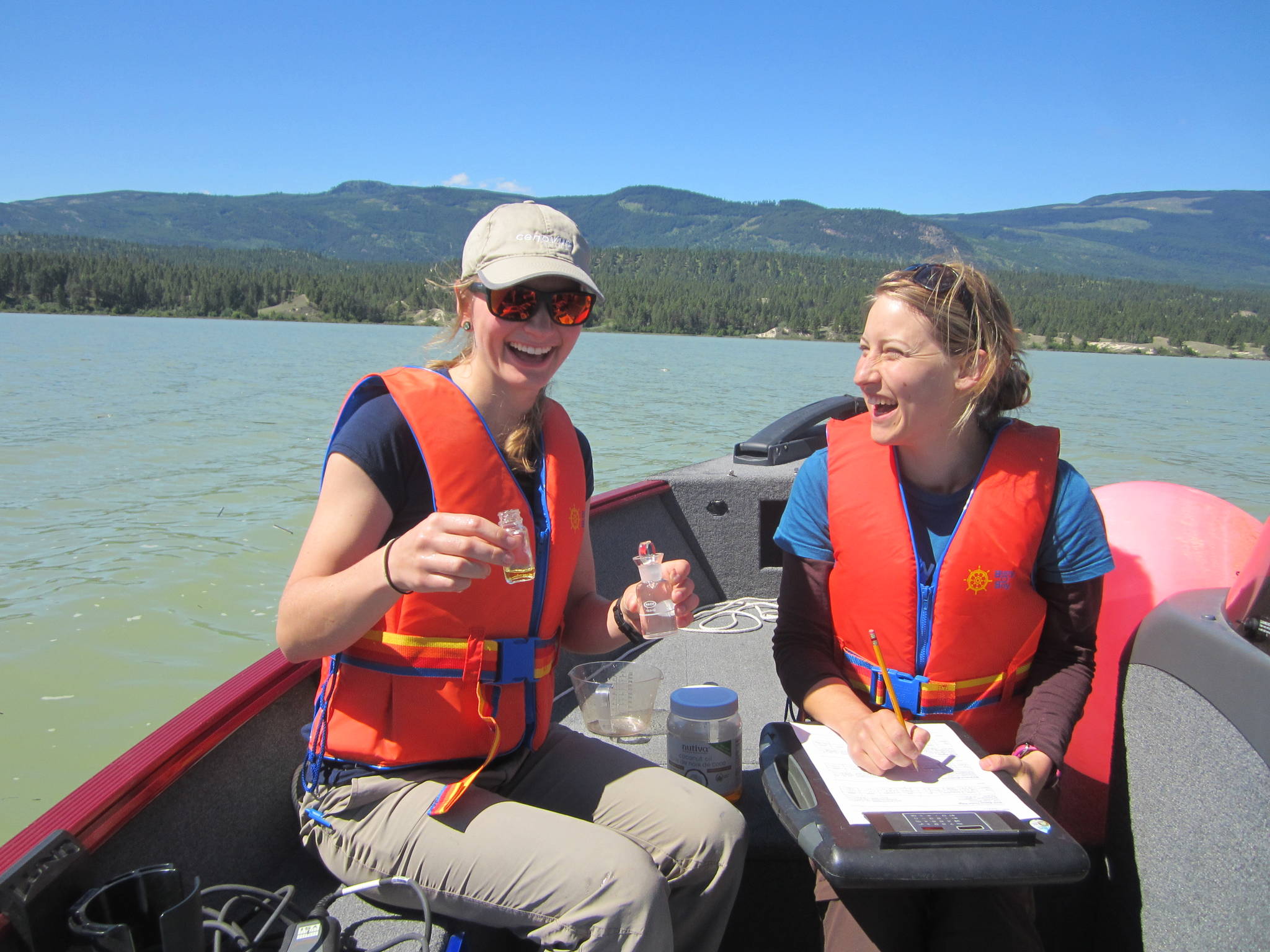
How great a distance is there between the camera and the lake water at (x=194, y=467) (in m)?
5.00

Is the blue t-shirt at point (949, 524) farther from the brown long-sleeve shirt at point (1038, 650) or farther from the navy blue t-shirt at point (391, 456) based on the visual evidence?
the navy blue t-shirt at point (391, 456)

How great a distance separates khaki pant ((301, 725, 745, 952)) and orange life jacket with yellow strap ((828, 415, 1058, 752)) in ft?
1.38

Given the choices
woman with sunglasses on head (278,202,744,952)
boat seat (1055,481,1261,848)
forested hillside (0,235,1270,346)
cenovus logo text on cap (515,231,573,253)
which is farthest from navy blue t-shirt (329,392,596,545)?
forested hillside (0,235,1270,346)

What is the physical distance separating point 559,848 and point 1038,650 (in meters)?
0.99

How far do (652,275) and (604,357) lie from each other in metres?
79.2

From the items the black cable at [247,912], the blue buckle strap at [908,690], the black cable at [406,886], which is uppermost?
the blue buckle strap at [908,690]

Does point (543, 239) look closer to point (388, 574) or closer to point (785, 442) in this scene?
point (388, 574)

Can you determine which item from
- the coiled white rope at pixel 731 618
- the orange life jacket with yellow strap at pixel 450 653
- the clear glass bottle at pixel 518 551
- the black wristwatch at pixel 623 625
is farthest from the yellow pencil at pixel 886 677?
the coiled white rope at pixel 731 618

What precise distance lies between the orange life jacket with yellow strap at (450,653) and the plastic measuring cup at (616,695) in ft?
1.96

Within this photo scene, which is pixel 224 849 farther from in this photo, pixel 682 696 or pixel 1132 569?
pixel 1132 569

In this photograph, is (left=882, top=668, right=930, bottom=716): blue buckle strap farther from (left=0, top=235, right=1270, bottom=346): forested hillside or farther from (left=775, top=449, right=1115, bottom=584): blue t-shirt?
(left=0, top=235, right=1270, bottom=346): forested hillside

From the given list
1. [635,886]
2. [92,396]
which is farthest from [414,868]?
[92,396]

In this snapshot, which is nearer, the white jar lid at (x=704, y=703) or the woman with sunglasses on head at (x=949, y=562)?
the woman with sunglasses on head at (x=949, y=562)

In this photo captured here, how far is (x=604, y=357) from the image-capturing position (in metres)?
36.8
